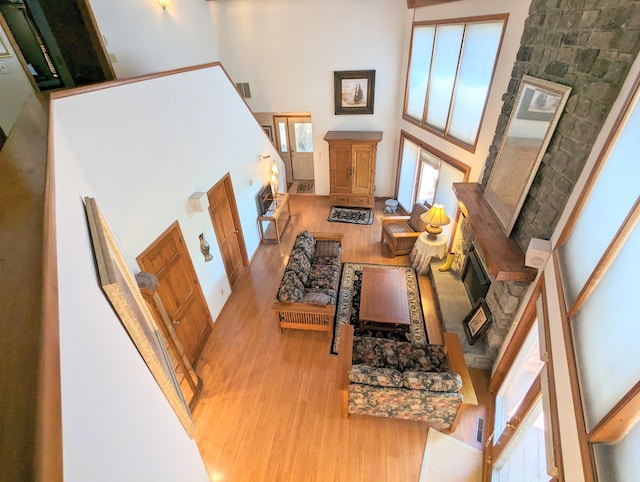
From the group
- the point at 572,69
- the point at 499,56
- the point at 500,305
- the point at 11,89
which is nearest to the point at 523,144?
the point at 572,69

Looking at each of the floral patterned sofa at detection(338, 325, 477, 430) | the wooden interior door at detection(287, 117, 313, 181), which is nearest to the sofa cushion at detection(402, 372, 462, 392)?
the floral patterned sofa at detection(338, 325, 477, 430)

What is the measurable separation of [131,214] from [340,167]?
515 cm

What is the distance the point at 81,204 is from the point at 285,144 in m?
7.41

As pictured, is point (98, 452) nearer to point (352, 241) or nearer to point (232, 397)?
point (232, 397)

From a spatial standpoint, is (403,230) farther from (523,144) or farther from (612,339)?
(612,339)

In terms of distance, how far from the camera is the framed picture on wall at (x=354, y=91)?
6.58 m

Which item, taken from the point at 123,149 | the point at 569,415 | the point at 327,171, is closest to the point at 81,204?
the point at 123,149

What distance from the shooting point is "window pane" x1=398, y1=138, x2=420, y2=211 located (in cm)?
643

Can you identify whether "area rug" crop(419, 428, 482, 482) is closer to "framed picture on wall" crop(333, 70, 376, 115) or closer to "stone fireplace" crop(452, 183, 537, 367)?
"stone fireplace" crop(452, 183, 537, 367)

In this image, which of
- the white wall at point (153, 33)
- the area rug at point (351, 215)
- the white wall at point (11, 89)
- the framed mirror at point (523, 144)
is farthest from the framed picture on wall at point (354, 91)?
the white wall at point (11, 89)

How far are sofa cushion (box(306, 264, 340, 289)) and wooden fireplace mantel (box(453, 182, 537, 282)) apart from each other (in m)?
2.19

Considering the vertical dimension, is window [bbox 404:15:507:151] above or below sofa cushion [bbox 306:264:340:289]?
above

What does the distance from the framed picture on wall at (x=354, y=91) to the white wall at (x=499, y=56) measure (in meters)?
1.69

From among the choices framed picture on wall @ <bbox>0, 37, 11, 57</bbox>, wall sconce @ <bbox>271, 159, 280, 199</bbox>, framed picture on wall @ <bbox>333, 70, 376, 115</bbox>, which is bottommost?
wall sconce @ <bbox>271, 159, 280, 199</bbox>
